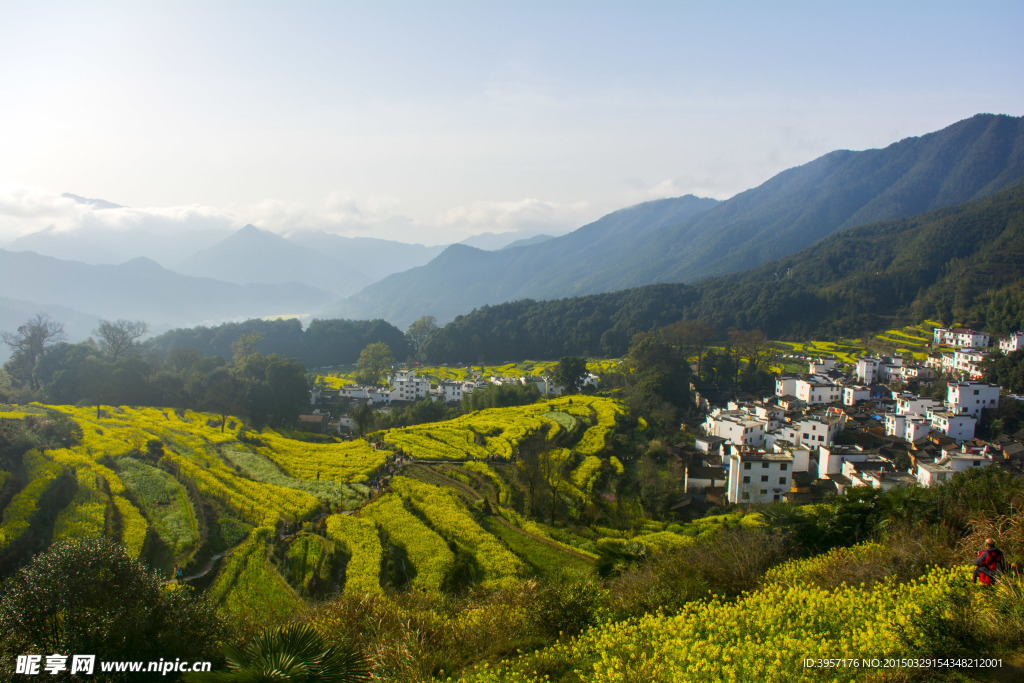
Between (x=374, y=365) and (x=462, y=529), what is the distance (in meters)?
42.2

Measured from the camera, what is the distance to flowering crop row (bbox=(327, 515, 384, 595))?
39.1 ft

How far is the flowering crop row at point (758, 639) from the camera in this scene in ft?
18.0

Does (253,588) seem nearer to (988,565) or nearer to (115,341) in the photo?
(988,565)

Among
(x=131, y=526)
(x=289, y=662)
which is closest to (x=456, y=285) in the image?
(x=131, y=526)

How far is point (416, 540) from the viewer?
14102 millimetres

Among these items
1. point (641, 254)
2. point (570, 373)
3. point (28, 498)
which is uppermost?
point (641, 254)

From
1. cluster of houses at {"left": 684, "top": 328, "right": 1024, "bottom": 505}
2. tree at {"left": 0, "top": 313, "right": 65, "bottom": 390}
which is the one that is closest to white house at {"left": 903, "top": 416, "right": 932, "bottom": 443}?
cluster of houses at {"left": 684, "top": 328, "right": 1024, "bottom": 505}

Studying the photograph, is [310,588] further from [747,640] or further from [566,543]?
[747,640]

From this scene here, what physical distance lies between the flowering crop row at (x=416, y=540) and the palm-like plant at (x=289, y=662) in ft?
19.5

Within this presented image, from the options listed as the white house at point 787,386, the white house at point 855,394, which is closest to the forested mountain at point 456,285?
the white house at point 787,386

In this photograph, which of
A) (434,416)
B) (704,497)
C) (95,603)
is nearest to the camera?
(95,603)

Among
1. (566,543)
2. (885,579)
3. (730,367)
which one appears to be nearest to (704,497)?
(566,543)

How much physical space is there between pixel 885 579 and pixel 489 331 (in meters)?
64.0

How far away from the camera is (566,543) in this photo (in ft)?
47.9
